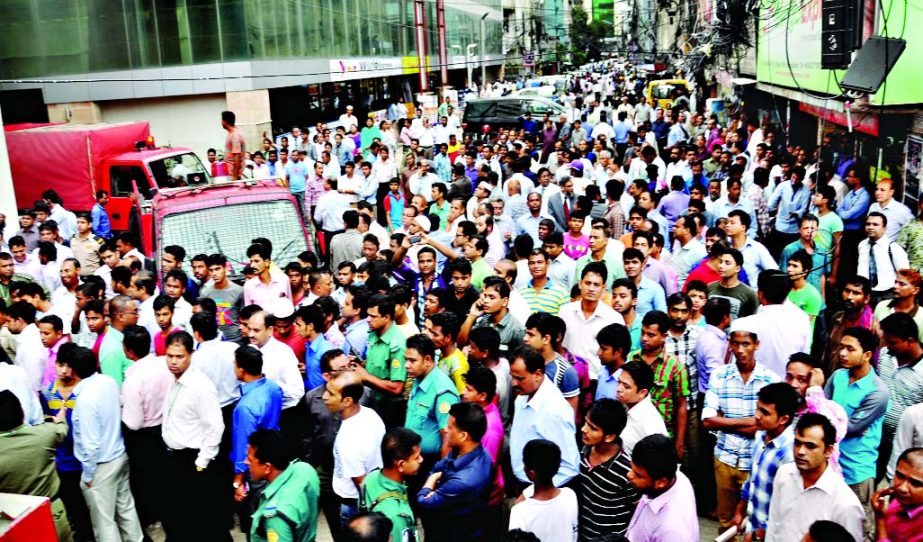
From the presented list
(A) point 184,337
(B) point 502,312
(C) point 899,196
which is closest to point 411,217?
(B) point 502,312

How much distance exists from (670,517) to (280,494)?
1.90 metres

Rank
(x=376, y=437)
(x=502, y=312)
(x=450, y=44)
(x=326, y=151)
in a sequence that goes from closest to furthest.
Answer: (x=376, y=437) < (x=502, y=312) < (x=326, y=151) < (x=450, y=44)

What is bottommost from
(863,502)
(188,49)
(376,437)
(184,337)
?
(863,502)

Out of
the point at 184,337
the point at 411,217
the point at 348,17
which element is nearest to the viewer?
the point at 184,337

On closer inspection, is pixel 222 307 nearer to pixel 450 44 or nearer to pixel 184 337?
pixel 184 337

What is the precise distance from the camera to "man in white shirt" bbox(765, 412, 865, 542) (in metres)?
3.87

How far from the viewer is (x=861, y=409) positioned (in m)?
4.84

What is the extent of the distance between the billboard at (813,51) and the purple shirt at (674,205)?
252 cm

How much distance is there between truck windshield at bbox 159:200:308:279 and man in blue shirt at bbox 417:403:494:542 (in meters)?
4.81

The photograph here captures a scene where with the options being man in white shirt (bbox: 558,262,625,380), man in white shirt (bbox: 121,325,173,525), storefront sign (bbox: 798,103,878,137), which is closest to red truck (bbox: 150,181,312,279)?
man in white shirt (bbox: 121,325,173,525)

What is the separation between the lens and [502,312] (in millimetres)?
6262

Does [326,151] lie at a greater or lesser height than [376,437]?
greater

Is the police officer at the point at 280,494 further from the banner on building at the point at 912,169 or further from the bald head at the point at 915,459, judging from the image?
the banner on building at the point at 912,169

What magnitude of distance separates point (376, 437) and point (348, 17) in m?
31.4
